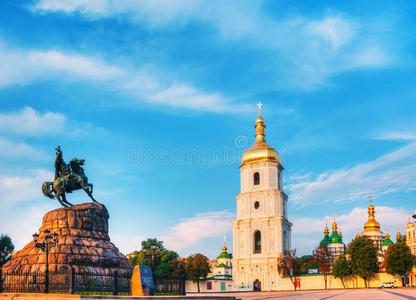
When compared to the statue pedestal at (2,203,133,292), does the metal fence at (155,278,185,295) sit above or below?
below

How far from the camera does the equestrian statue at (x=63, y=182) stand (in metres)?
26.0

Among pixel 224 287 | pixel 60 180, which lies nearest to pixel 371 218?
pixel 224 287

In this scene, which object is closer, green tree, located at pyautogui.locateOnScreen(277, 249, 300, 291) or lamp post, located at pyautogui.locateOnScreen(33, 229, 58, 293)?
lamp post, located at pyautogui.locateOnScreen(33, 229, 58, 293)

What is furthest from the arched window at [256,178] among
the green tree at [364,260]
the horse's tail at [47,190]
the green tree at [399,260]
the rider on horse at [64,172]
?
the horse's tail at [47,190]

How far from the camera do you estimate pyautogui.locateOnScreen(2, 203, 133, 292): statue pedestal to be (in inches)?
885

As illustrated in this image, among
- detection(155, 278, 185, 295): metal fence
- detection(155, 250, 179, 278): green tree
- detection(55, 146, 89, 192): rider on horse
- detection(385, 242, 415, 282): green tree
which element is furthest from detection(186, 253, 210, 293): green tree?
detection(155, 278, 185, 295): metal fence

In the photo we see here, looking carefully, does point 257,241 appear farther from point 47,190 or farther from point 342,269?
point 47,190

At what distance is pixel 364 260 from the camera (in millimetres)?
46938

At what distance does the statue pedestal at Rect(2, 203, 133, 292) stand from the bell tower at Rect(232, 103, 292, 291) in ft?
104

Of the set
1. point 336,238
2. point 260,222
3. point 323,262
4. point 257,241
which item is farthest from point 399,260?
point 336,238

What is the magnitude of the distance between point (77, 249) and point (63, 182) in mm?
4324

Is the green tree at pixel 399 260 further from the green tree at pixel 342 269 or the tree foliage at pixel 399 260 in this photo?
the green tree at pixel 342 269

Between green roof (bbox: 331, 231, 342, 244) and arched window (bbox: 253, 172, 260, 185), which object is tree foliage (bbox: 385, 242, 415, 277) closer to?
arched window (bbox: 253, 172, 260, 185)

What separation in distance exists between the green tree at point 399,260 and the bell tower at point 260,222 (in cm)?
1236
